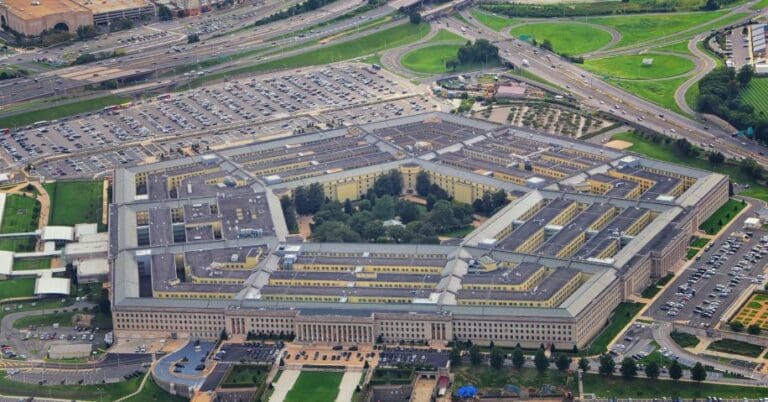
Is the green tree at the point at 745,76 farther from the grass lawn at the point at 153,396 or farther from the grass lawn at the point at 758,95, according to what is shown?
the grass lawn at the point at 153,396

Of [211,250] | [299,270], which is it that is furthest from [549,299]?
[211,250]

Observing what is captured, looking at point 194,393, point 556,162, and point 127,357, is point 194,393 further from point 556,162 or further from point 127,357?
point 556,162

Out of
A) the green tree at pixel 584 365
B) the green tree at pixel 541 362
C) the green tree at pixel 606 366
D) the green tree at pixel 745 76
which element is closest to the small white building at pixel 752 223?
the green tree at pixel 584 365

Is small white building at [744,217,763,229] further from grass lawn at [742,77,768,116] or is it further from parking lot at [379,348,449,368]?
parking lot at [379,348,449,368]

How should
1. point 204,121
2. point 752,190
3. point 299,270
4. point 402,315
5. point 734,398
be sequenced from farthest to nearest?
point 204,121 → point 752,190 → point 299,270 → point 402,315 → point 734,398

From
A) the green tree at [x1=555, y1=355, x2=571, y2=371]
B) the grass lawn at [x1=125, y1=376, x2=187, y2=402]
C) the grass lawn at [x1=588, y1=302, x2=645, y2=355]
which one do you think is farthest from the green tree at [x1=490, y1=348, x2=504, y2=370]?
the grass lawn at [x1=125, y1=376, x2=187, y2=402]

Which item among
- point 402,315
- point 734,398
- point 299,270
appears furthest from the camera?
point 299,270
